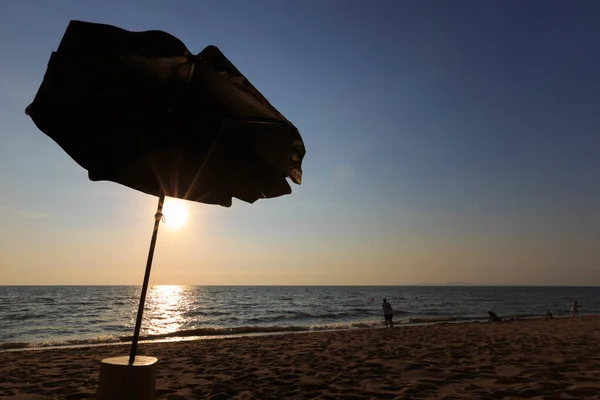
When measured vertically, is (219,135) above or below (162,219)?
above

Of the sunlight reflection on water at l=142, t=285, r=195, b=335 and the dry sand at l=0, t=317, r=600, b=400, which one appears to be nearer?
the dry sand at l=0, t=317, r=600, b=400

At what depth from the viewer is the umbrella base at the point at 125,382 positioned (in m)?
3.09

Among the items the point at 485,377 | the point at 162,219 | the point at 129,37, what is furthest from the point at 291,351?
the point at 129,37

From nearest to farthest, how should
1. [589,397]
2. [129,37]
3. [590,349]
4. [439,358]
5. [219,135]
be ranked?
[129,37] → [219,135] → [589,397] → [439,358] → [590,349]

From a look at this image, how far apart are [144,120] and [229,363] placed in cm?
688

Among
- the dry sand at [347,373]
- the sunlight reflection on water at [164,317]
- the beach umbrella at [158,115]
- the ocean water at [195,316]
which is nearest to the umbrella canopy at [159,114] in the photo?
the beach umbrella at [158,115]

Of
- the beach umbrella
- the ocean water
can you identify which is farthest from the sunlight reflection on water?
the beach umbrella

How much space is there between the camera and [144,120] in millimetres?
3465

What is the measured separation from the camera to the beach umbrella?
3.09 m

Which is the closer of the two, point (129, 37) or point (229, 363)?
point (129, 37)

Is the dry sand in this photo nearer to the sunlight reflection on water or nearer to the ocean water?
the ocean water

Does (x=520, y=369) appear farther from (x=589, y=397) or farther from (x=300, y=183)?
(x=300, y=183)

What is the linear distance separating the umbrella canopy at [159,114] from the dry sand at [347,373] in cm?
374

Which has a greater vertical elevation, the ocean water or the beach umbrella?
the beach umbrella
